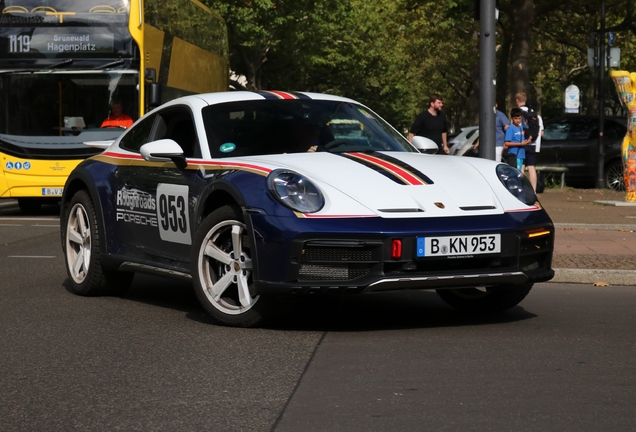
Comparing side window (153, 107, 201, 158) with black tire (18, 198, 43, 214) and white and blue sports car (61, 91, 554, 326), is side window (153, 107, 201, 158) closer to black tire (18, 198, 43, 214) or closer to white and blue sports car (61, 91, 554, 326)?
white and blue sports car (61, 91, 554, 326)

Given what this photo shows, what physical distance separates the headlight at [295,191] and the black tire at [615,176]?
60.5 ft

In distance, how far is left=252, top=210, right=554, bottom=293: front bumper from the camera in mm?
6477

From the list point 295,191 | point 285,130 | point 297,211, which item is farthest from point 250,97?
point 297,211

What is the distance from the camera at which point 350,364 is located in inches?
232

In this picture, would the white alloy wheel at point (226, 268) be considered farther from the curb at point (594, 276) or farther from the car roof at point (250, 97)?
the curb at point (594, 276)

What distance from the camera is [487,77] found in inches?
529

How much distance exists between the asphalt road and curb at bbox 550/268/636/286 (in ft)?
3.11

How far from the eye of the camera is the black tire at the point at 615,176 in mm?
24156

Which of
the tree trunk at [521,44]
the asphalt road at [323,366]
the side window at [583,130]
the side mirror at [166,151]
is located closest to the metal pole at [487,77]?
the asphalt road at [323,366]

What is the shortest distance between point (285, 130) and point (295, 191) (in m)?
1.08

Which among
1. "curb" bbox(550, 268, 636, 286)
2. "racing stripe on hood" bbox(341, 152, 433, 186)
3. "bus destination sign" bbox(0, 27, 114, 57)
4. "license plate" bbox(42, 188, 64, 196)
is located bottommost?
"curb" bbox(550, 268, 636, 286)

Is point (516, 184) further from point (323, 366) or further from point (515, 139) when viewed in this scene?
point (515, 139)

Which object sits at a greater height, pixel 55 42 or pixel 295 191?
pixel 55 42

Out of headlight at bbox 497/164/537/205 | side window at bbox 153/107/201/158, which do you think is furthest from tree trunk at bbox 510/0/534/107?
headlight at bbox 497/164/537/205
